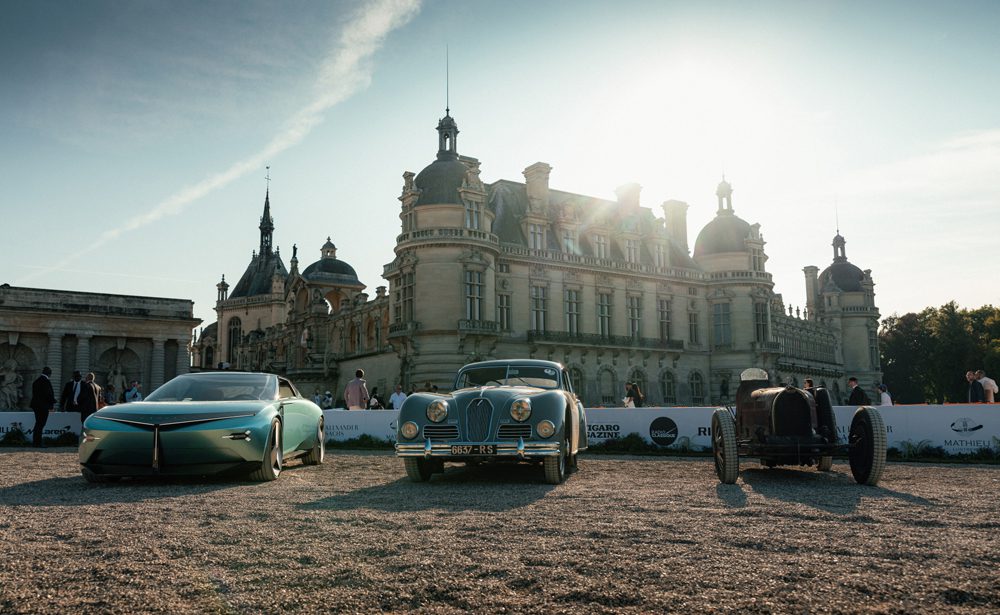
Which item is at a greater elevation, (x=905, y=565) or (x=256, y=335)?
(x=256, y=335)

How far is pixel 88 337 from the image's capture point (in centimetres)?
5062

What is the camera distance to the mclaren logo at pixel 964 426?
16.6 m

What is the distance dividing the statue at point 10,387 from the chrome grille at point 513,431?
4731 cm

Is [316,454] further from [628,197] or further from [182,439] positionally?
[628,197]

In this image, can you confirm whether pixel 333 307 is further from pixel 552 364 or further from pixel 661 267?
pixel 552 364

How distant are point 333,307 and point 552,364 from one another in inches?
2258

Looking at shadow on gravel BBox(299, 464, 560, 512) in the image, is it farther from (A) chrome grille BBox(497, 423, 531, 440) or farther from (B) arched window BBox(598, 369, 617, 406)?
(B) arched window BBox(598, 369, 617, 406)

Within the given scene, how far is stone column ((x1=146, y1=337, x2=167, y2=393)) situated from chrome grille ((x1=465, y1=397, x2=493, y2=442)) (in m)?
46.4

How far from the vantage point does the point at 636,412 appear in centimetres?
1967

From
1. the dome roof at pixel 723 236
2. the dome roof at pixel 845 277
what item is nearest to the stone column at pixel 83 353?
the dome roof at pixel 723 236

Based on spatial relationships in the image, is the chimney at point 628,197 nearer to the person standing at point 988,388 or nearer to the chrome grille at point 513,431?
the person standing at point 988,388

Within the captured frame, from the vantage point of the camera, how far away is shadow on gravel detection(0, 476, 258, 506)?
340 inches

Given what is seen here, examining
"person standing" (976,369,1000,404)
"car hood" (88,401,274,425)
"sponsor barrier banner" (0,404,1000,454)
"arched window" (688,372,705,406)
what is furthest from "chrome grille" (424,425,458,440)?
"arched window" (688,372,705,406)

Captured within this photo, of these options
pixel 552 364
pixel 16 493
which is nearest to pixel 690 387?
pixel 552 364
